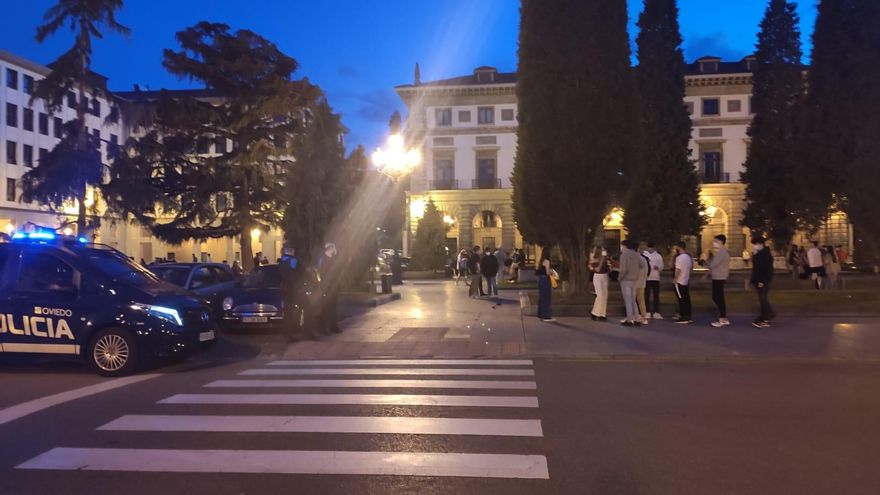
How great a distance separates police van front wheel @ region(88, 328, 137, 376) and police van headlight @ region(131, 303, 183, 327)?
0.42m

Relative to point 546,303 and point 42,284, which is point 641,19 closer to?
point 546,303

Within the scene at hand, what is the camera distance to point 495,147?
5791 cm

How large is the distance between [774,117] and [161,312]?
38250 millimetres

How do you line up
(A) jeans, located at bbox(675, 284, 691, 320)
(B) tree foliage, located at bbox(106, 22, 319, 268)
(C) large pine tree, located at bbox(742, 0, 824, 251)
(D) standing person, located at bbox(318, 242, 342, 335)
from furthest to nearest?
1. (C) large pine tree, located at bbox(742, 0, 824, 251)
2. (B) tree foliage, located at bbox(106, 22, 319, 268)
3. (A) jeans, located at bbox(675, 284, 691, 320)
4. (D) standing person, located at bbox(318, 242, 342, 335)

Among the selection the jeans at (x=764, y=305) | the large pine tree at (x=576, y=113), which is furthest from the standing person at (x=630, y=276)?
the large pine tree at (x=576, y=113)

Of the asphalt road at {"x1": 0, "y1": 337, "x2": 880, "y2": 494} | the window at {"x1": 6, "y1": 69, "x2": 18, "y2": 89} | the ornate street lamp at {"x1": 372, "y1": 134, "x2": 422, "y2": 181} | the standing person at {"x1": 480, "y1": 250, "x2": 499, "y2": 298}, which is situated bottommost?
the asphalt road at {"x1": 0, "y1": 337, "x2": 880, "y2": 494}

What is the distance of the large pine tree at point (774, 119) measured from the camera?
3944cm

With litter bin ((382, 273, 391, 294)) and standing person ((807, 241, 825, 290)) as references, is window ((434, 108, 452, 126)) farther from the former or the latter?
standing person ((807, 241, 825, 290))

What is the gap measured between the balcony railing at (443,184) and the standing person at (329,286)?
146 feet

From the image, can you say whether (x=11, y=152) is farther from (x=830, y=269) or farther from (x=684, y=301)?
(x=830, y=269)

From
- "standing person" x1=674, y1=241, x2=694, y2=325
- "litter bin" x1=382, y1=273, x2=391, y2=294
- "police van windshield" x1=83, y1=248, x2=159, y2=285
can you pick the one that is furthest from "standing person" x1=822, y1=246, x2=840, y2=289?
"police van windshield" x1=83, y1=248, x2=159, y2=285

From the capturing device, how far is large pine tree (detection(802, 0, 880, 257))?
Result: 64.9 feet

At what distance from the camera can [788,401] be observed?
8.02 metres

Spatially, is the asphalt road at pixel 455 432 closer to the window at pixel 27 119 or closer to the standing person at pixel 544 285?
the standing person at pixel 544 285
